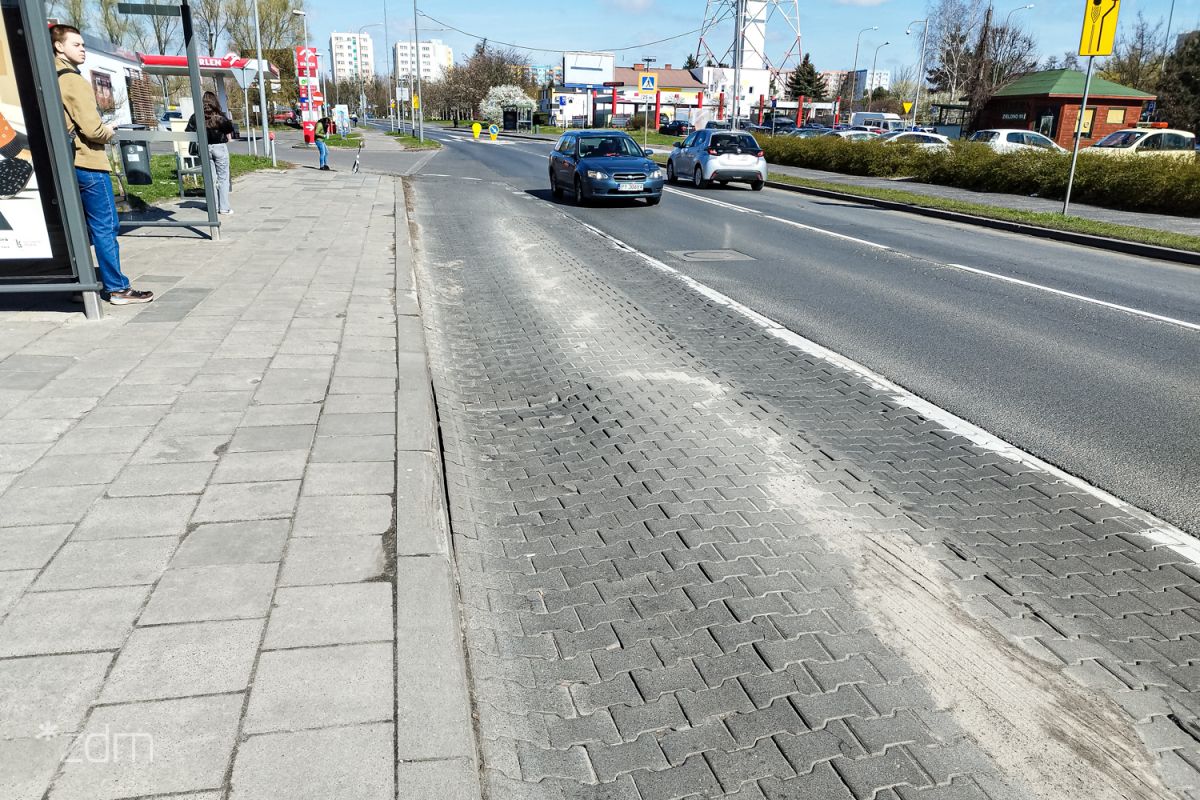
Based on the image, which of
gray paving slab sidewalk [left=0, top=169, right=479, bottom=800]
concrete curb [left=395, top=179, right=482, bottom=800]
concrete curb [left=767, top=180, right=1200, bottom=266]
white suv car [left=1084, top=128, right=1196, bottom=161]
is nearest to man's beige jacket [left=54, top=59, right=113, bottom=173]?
gray paving slab sidewalk [left=0, top=169, right=479, bottom=800]

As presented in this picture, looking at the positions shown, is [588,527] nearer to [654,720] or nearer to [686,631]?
[686,631]

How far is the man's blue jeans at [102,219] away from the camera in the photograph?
700 cm

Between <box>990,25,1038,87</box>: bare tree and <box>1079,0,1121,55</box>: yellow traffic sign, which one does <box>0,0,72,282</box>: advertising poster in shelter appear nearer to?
<box>1079,0,1121,55</box>: yellow traffic sign

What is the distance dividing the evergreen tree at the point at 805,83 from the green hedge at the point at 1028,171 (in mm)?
83113

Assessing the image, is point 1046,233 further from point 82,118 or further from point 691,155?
point 82,118

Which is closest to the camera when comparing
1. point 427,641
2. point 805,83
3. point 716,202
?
point 427,641

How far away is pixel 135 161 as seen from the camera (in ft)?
35.5

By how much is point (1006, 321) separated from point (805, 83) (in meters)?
109

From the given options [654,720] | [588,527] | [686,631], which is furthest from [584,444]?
[654,720]

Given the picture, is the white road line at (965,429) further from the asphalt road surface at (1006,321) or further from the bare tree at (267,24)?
the bare tree at (267,24)

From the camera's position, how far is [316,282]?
8.95m

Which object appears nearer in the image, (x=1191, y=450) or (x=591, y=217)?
(x=1191, y=450)

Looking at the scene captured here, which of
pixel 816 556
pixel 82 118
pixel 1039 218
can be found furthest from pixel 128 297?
pixel 1039 218

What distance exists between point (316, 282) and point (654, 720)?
7.34 meters
